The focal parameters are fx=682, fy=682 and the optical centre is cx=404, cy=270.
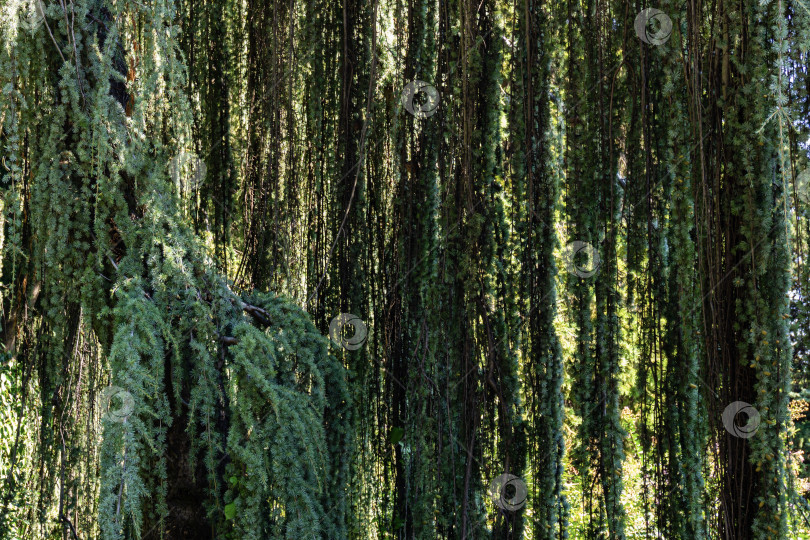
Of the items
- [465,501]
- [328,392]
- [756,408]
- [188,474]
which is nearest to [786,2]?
[756,408]

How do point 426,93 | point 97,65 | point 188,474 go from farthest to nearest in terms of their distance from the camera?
point 188,474 → point 426,93 → point 97,65

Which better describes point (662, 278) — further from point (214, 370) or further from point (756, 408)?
point (214, 370)

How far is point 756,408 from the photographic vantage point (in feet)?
3.75

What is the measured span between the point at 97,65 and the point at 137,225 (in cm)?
35
